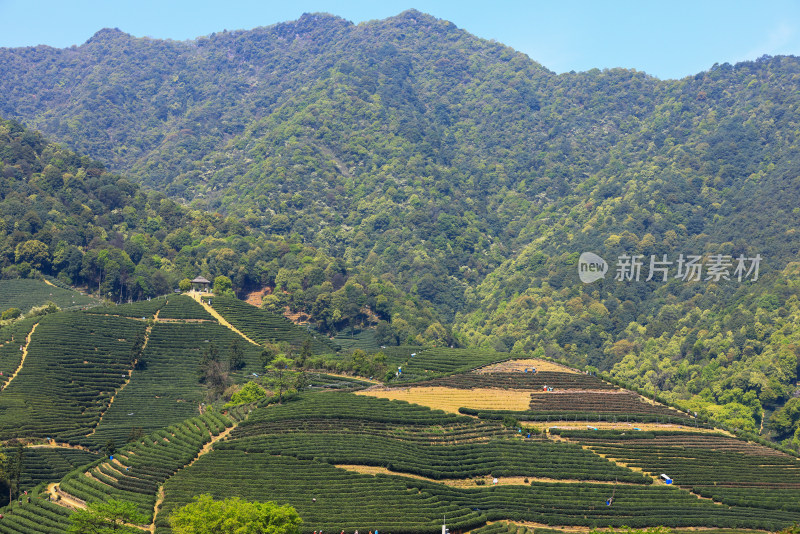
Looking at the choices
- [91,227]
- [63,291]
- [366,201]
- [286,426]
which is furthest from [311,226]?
[286,426]

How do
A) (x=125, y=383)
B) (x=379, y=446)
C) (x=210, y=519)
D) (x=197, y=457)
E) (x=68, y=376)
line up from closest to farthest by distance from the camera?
(x=210, y=519) < (x=197, y=457) < (x=379, y=446) < (x=68, y=376) < (x=125, y=383)


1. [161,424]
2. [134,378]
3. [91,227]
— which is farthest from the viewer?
[91,227]

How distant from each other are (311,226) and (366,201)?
51.1 feet

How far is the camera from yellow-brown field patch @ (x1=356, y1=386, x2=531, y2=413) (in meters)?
80.4

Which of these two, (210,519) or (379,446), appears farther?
(379,446)

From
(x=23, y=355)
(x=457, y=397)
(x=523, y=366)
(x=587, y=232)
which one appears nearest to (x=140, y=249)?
(x=23, y=355)

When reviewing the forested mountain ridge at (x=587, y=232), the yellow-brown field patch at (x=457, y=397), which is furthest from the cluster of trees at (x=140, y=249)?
the yellow-brown field patch at (x=457, y=397)

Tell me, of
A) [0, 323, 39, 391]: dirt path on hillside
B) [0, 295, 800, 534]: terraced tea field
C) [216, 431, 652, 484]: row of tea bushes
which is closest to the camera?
[0, 295, 800, 534]: terraced tea field

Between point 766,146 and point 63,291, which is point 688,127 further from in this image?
point 63,291

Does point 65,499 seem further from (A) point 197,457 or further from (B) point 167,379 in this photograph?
(B) point 167,379

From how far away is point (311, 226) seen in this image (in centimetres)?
16875

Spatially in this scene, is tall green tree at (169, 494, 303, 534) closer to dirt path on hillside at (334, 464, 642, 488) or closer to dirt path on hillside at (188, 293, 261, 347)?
dirt path on hillside at (334, 464, 642, 488)

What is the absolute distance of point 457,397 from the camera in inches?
3246

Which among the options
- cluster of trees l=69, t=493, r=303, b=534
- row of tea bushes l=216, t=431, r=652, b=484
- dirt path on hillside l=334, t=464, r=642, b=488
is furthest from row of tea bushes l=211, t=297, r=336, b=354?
cluster of trees l=69, t=493, r=303, b=534
